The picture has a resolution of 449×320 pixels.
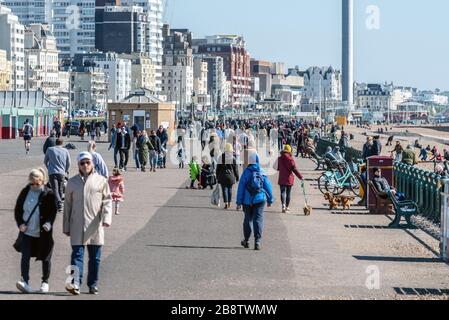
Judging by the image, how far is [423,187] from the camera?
2416 cm

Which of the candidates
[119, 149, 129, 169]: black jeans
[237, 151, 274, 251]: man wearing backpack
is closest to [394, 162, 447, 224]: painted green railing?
[237, 151, 274, 251]: man wearing backpack

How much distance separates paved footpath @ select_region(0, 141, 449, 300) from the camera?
43.8 ft

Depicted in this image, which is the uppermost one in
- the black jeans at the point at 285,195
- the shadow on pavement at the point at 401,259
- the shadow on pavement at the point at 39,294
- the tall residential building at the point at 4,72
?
the tall residential building at the point at 4,72

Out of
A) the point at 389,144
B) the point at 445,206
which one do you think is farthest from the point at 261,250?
the point at 389,144

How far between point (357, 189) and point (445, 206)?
525 inches

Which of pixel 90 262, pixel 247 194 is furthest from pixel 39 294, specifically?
pixel 247 194

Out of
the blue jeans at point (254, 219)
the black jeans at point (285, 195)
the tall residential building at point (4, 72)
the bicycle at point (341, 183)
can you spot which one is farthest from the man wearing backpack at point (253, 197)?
the tall residential building at point (4, 72)

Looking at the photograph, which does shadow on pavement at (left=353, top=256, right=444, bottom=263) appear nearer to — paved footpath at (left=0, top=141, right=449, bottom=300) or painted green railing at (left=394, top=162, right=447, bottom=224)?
paved footpath at (left=0, top=141, right=449, bottom=300)

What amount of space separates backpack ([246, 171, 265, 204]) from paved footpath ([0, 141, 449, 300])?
78 cm

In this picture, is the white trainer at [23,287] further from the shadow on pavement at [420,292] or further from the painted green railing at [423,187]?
the painted green railing at [423,187]

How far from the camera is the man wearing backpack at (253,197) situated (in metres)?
17.3

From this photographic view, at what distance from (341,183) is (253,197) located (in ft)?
40.5

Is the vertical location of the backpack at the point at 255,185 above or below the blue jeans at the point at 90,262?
above

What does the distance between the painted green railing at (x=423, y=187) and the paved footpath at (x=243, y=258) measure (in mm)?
854
